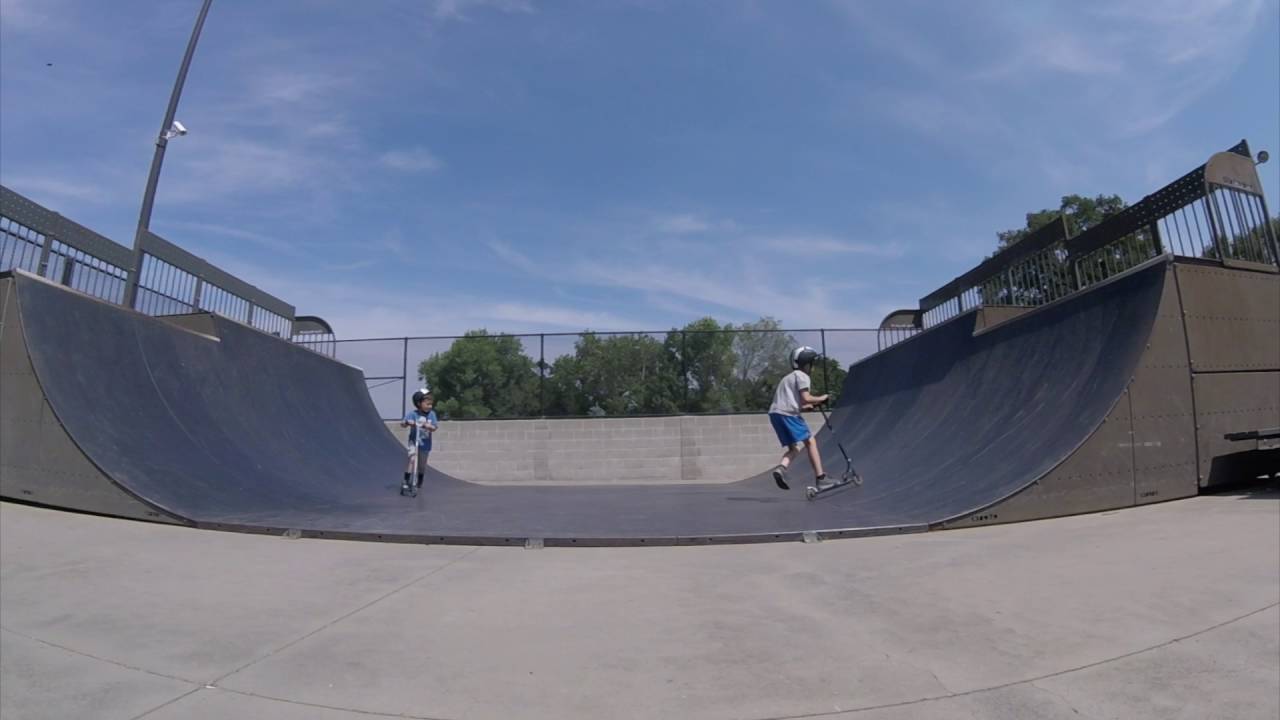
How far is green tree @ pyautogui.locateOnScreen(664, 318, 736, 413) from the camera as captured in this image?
19.5 m

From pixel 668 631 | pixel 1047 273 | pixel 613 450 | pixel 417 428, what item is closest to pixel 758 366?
pixel 613 450

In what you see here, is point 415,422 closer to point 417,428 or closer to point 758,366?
point 417,428

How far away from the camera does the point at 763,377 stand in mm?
22984

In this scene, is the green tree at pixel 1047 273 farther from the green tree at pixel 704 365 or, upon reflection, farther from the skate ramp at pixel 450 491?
the green tree at pixel 704 365

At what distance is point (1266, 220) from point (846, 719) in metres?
7.14

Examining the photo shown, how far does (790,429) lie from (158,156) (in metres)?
9.77

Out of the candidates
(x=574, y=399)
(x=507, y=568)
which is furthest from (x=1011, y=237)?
(x=507, y=568)

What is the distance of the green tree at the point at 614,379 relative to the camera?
1897 cm

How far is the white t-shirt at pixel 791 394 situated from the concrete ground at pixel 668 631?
7.51ft

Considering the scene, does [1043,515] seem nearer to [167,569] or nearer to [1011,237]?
[167,569]

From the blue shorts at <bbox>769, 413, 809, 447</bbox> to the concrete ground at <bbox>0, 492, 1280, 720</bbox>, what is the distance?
6.90ft

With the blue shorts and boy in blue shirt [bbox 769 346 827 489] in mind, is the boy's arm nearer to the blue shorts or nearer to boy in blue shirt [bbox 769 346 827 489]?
boy in blue shirt [bbox 769 346 827 489]

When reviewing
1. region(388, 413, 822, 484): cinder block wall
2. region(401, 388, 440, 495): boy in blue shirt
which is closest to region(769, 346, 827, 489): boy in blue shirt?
region(401, 388, 440, 495): boy in blue shirt

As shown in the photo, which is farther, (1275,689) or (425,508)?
(425,508)
